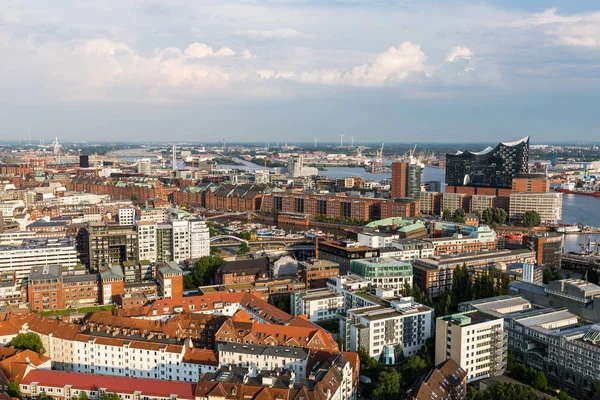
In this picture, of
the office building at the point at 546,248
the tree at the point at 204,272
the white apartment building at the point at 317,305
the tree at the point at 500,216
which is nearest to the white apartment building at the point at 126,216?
the tree at the point at 204,272

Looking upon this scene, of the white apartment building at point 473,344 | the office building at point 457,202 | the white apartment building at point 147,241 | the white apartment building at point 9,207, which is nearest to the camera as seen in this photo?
the white apartment building at point 473,344

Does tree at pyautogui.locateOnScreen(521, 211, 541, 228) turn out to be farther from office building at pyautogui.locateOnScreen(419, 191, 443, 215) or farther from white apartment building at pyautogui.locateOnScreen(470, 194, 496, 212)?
office building at pyautogui.locateOnScreen(419, 191, 443, 215)

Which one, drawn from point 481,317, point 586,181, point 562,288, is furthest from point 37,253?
point 586,181

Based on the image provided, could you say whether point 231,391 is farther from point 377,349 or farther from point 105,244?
point 105,244

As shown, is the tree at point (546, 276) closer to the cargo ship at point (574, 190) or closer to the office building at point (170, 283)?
the office building at point (170, 283)

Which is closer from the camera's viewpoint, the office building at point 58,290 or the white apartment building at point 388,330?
the white apartment building at point 388,330
